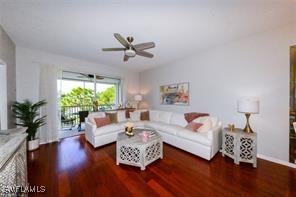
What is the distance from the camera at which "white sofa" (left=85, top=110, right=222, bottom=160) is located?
2.80 metres

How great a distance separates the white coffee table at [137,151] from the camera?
2.46m

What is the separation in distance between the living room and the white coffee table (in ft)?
0.40

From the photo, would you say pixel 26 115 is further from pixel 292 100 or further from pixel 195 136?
pixel 292 100

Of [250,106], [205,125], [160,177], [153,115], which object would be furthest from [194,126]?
[153,115]

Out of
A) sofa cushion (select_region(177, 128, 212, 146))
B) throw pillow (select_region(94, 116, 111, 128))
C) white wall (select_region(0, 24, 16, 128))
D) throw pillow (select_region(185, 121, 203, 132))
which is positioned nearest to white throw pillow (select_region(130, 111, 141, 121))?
throw pillow (select_region(94, 116, 111, 128))

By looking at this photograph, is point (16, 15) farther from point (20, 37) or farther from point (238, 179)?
point (238, 179)

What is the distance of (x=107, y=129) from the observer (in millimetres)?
3654

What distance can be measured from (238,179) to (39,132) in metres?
4.75

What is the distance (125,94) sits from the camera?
5934 mm

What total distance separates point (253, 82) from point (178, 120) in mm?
2043


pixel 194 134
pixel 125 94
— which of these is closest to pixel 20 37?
pixel 125 94

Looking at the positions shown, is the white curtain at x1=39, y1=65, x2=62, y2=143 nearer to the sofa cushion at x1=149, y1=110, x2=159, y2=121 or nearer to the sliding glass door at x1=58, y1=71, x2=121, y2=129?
the sliding glass door at x1=58, y1=71, x2=121, y2=129

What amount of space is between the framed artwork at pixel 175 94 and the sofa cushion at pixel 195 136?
141 centimetres

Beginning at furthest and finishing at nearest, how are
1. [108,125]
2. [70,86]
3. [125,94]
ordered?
1. [125,94]
2. [70,86]
3. [108,125]
